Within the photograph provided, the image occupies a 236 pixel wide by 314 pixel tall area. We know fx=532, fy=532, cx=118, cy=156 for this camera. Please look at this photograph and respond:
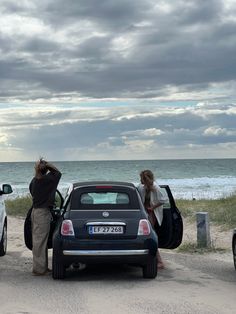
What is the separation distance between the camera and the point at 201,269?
31.0ft

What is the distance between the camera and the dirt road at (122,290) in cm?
649

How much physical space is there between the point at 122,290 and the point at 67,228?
4.27 feet

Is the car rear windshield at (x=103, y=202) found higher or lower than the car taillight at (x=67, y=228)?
higher

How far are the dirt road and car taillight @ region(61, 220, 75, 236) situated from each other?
75cm

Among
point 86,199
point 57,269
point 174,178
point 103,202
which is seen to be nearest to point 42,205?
point 86,199

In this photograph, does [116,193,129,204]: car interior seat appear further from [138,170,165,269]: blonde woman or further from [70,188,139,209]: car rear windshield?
[138,170,165,269]: blonde woman

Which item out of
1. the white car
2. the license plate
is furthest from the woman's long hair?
the white car

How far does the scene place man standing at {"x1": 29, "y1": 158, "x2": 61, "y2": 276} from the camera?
8766 millimetres

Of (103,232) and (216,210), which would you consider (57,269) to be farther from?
(216,210)

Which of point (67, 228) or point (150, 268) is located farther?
point (150, 268)

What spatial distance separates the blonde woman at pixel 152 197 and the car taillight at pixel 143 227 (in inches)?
44.7

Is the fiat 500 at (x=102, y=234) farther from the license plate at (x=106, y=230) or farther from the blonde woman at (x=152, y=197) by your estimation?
the blonde woman at (x=152, y=197)

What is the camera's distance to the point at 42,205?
346 inches

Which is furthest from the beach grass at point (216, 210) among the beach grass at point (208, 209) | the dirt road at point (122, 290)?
the dirt road at point (122, 290)
